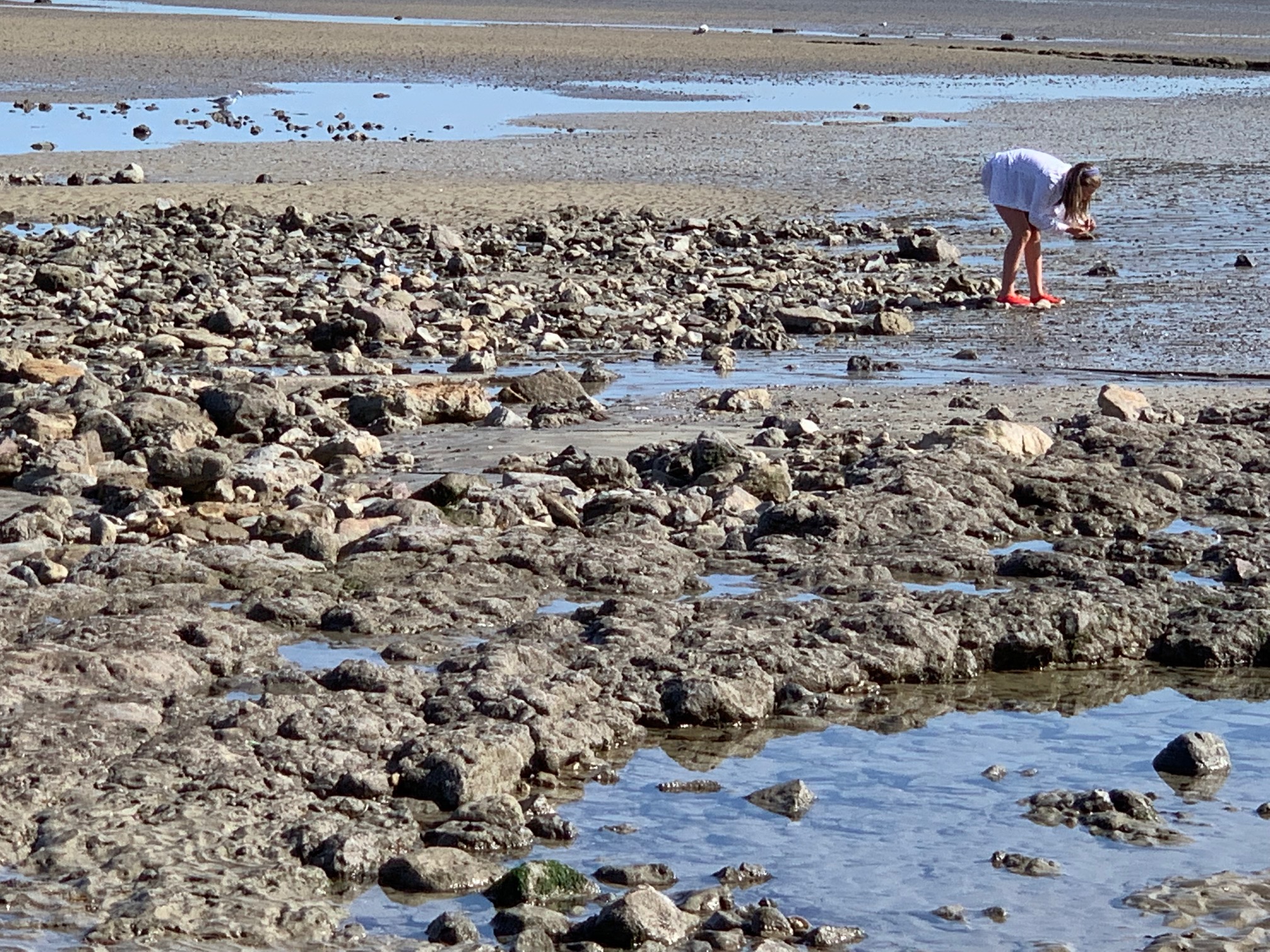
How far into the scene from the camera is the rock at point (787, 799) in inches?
176

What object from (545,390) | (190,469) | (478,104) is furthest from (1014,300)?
(478,104)

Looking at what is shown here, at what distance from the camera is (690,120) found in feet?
88.3

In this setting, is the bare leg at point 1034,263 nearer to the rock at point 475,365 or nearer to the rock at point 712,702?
the rock at point 475,365

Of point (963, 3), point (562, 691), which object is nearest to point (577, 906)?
point (562, 691)

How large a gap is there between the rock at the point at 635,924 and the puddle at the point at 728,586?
2071mm

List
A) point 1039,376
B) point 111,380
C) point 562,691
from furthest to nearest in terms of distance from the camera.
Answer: point 1039,376 → point 111,380 → point 562,691

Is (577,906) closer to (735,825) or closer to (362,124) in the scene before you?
(735,825)

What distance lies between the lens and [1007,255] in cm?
1215

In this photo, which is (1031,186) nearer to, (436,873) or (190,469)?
(190,469)

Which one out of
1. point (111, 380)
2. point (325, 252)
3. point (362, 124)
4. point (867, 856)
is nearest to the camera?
point (867, 856)

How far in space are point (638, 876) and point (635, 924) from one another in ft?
1.04

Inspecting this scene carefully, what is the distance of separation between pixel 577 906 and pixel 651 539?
2.45m

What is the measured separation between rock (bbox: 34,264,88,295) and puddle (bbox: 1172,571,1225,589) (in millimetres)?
7615

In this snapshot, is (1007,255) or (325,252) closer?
(1007,255)
